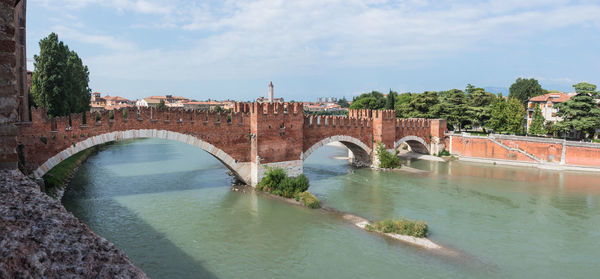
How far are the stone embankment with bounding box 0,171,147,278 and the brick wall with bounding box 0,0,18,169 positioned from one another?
121cm

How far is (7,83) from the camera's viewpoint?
4.11 metres

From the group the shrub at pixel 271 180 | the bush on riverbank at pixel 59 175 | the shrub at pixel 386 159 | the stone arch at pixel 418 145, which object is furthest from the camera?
the stone arch at pixel 418 145

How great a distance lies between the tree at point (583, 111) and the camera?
25094 mm

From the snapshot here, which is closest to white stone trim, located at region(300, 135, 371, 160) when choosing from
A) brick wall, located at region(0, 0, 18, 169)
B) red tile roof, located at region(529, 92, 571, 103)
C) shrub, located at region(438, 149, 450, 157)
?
shrub, located at region(438, 149, 450, 157)

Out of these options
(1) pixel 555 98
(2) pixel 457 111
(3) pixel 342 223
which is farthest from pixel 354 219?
(1) pixel 555 98

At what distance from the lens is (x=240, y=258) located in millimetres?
10117

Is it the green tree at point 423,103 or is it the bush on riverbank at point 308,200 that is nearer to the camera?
the bush on riverbank at point 308,200

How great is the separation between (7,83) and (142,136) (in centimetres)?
1075

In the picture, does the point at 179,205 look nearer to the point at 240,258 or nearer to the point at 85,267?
the point at 240,258

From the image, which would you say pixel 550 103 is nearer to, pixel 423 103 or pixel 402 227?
pixel 423 103

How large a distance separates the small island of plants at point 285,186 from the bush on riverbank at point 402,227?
3.20 m

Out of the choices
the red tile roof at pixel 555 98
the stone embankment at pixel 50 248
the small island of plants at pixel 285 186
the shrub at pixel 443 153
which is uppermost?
the red tile roof at pixel 555 98

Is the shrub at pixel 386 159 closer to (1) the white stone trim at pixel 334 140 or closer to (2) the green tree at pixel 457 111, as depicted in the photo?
(1) the white stone trim at pixel 334 140

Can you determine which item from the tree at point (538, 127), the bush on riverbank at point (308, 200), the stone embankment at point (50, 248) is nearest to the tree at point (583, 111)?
the tree at point (538, 127)
